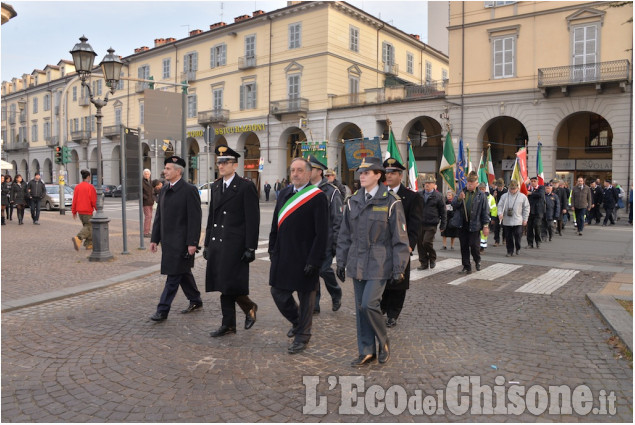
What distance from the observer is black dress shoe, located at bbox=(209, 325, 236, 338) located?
18.0 ft

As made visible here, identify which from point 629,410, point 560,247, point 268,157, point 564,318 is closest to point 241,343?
point 629,410

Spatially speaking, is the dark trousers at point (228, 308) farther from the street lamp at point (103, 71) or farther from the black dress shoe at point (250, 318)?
the street lamp at point (103, 71)

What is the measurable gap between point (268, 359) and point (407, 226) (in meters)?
2.39

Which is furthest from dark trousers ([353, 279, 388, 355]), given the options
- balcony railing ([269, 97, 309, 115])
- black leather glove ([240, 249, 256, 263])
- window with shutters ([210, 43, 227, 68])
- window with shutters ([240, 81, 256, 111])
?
window with shutters ([210, 43, 227, 68])

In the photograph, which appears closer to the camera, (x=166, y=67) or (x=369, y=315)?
(x=369, y=315)

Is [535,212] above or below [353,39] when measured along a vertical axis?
below

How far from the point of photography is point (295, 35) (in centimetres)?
3753

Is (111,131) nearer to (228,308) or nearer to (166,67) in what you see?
(166,67)

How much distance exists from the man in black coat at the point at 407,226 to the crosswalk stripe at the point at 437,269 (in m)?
2.84

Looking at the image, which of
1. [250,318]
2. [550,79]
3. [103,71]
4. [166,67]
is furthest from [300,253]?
[166,67]

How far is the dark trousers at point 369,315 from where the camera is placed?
4574 millimetres

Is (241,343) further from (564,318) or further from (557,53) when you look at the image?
(557,53)

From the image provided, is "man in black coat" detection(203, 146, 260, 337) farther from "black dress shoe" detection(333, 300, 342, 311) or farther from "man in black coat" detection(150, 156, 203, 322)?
"black dress shoe" detection(333, 300, 342, 311)

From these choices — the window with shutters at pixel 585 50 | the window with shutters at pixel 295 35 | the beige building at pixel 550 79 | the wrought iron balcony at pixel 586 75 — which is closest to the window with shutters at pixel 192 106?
the window with shutters at pixel 295 35
